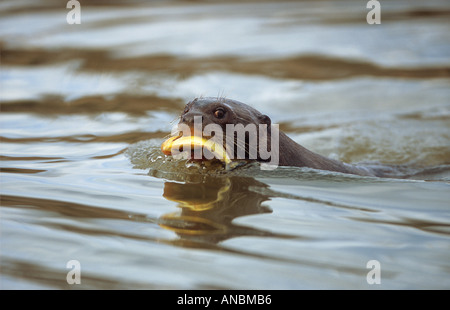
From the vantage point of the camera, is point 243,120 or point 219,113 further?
point 243,120

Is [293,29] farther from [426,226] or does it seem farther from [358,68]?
[426,226]

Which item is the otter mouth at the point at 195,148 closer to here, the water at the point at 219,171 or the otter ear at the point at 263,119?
the water at the point at 219,171

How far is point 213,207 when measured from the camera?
3.44 metres

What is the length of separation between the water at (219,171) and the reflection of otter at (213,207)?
14mm

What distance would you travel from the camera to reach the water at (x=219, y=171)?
2861 millimetres

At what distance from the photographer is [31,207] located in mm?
3609

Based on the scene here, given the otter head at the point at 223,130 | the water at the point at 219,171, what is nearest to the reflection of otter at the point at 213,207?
the water at the point at 219,171

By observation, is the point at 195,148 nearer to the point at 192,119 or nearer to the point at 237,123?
the point at 192,119

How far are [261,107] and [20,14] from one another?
6516 mm

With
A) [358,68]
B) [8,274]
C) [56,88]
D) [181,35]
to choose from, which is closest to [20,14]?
[181,35]

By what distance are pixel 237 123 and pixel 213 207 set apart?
0.59 meters

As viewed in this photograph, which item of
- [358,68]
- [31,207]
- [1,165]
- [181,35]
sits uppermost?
[181,35]

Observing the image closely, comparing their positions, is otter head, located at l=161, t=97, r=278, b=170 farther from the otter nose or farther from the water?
the water

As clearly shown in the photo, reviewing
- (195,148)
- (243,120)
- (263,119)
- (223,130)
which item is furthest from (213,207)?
(263,119)
